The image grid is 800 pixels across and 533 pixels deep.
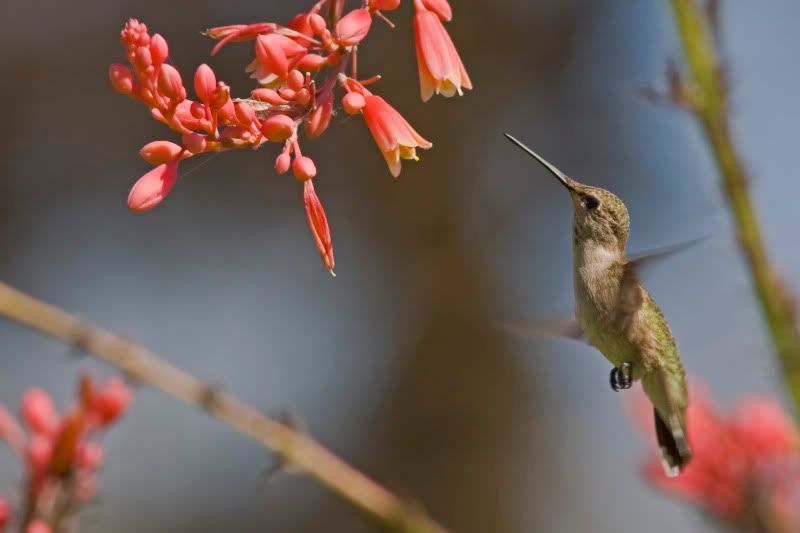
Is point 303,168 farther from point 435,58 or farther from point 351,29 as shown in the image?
point 435,58

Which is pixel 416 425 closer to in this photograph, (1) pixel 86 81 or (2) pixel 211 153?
(1) pixel 86 81

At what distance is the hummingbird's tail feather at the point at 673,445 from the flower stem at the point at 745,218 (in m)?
0.44

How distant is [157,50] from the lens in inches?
45.9

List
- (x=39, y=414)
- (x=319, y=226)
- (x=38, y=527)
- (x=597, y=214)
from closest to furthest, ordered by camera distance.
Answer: (x=319, y=226) → (x=38, y=527) → (x=39, y=414) → (x=597, y=214)

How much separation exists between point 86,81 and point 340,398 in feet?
8.52

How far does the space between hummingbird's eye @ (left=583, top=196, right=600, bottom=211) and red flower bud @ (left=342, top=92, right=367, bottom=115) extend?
897 millimetres

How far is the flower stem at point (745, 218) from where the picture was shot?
154 cm

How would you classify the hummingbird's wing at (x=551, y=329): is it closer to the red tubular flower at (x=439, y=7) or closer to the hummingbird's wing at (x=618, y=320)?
the hummingbird's wing at (x=618, y=320)

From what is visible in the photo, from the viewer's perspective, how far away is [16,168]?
615 cm

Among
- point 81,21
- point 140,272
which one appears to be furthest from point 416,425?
point 81,21

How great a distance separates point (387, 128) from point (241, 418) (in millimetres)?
687

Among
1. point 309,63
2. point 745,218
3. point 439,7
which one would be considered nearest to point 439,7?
point 439,7

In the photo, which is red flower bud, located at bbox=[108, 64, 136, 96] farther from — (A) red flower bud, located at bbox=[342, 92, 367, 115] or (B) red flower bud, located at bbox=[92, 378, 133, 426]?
(B) red flower bud, located at bbox=[92, 378, 133, 426]

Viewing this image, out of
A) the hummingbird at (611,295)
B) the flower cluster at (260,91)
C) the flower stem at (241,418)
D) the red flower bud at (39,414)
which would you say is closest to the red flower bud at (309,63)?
the flower cluster at (260,91)
